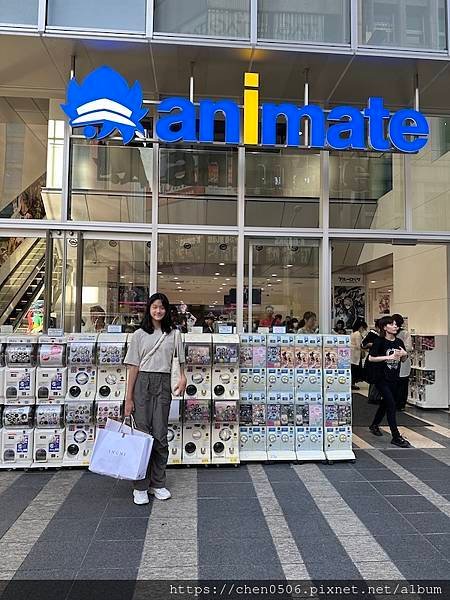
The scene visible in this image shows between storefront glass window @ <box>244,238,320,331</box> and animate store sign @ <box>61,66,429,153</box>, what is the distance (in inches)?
60.7

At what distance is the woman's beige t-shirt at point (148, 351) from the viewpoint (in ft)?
14.2

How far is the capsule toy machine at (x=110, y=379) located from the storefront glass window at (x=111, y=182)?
2321mm

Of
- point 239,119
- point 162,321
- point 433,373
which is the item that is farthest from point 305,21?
point 433,373

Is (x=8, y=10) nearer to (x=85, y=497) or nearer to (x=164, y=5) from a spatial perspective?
(x=164, y=5)

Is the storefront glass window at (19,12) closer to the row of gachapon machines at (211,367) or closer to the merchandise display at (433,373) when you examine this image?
the row of gachapon machines at (211,367)

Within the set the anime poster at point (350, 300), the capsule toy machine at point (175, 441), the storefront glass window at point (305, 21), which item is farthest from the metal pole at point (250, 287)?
the anime poster at point (350, 300)

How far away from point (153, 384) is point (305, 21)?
15.7 feet

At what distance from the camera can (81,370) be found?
17.2 feet

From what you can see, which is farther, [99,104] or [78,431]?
[99,104]

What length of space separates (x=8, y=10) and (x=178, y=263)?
142 inches

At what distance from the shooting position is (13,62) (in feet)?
20.9

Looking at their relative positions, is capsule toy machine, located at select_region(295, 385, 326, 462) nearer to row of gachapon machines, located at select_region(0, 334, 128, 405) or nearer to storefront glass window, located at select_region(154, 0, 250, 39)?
row of gachapon machines, located at select_region(0, 334, 128, 405)

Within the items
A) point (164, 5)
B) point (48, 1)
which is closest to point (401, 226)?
point (164, 5)

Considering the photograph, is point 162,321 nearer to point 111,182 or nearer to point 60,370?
point 60,370
